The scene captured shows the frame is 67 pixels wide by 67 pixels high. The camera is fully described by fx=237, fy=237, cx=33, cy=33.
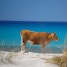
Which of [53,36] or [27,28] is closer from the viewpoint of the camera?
[53,36]

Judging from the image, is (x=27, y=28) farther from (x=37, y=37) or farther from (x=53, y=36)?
(x=53, y=36)

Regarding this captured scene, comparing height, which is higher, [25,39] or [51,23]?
[51,23]

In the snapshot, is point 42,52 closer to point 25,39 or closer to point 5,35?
point 25,39

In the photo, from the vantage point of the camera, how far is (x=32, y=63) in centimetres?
271

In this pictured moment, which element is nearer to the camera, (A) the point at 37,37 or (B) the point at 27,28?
(A) the point at 37,37

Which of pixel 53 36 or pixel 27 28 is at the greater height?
pixel 27 28

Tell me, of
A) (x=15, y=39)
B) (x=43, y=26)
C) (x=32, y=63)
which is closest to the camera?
(x=32, y=63)

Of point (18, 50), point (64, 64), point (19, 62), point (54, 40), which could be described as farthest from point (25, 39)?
point (64, 64)

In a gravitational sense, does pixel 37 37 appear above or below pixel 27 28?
below

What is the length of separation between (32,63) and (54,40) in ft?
3.97

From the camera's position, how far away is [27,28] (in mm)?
4199

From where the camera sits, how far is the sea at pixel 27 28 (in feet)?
12.4

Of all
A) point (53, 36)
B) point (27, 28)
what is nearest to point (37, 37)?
point (53, 36)

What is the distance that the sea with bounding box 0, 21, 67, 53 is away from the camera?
378 cm
